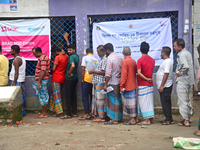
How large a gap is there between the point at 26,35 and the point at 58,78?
1685mm

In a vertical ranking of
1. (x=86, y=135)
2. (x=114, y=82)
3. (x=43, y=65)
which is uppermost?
(x=43, y=65)

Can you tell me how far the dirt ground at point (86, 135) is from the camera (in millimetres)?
3598

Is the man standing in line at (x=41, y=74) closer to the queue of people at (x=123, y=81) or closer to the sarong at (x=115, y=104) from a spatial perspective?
the queue of people at (x=123, y=81)

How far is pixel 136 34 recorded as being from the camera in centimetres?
622

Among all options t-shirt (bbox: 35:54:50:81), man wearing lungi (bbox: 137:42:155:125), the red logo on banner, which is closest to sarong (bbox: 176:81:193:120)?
man wearing lungi (bbox: 137:42:155:125)

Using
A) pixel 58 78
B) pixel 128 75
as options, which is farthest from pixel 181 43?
pixel 58 78

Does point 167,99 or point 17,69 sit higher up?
point 17,69

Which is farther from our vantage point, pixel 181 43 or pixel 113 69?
pixel 113 69

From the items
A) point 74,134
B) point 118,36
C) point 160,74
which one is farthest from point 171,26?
point 74,134

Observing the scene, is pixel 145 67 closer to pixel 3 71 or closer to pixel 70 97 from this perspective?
pixel 70 97

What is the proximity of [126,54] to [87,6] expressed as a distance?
6.86ft

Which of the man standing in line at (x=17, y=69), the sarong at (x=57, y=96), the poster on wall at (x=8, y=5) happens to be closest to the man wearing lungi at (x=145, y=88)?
the sarong at (x=57, y=96)

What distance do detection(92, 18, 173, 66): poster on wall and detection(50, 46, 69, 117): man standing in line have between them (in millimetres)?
995

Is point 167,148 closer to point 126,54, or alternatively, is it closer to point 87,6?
point 126,54
